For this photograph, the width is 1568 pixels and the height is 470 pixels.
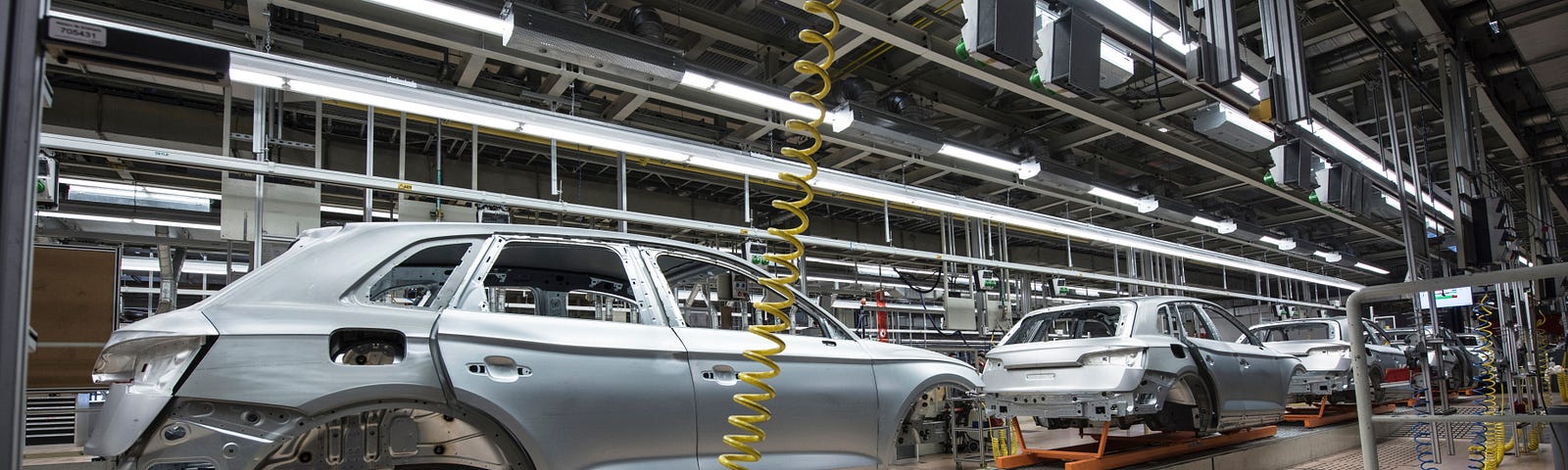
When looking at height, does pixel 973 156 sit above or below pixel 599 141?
above

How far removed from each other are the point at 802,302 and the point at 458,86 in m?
5.97

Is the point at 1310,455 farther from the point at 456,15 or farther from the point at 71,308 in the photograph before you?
the point at 71,308

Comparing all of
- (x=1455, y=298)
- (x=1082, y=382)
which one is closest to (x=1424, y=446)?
(x=1082, y=382)

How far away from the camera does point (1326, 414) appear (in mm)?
9922

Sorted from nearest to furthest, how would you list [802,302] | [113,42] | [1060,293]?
1. [113,42]
2. [802,302]
3. [1060,293]

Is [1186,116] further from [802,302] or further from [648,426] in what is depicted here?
[648,426]

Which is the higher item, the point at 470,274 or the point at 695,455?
the point at 470,274

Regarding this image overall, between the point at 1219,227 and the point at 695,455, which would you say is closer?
the point at 695,455

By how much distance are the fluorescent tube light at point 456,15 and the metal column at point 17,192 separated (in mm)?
3708

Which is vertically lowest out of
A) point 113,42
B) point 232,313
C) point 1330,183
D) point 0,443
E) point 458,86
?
point 0,443

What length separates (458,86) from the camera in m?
8.45

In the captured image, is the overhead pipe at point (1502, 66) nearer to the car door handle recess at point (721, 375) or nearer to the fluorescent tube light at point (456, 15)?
the car door handle recess at point (721, 375)

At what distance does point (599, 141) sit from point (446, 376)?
14.8 ft

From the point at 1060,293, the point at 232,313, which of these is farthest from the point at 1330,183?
the point at 232,313
